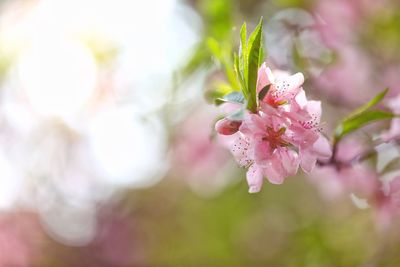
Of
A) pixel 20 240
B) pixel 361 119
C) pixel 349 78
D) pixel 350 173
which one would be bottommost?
pixel 361 119

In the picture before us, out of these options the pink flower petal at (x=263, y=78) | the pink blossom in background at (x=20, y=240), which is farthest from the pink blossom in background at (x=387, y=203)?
the pink blossom in background at (x=20, y=240)

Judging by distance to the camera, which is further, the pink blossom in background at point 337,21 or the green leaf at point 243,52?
the pink blossom in background at point 337,21

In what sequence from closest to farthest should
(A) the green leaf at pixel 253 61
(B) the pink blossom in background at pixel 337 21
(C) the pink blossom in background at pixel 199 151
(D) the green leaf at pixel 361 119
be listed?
(A) the green leaf at pixel 253 61 → (D) the green leaf at pixel 361 119 → (B) the pink blossom in background at pixel 337 21 → (C) the pink blossom in background at pixel 199 151

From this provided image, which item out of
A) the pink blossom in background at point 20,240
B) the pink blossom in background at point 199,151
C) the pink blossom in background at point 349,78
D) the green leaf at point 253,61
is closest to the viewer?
the green leaf at point 253,61

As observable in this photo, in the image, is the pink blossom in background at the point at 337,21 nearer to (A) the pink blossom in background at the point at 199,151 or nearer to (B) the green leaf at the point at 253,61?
(A) the pink blossom in background at the point at 199,151

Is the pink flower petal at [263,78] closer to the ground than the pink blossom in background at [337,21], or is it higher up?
A: closer to the ground

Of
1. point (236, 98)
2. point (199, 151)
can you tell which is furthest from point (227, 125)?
point (199, 151)

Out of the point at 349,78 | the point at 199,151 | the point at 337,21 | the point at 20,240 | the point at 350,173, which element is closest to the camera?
the point at 350,173

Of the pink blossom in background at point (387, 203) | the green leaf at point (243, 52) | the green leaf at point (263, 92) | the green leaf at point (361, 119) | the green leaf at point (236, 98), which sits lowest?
the green leaf at point (263, 92)

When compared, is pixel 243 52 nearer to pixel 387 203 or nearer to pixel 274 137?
pixel 274 137

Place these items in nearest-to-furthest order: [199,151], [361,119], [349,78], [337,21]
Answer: [361,119], [349,78], [337,21], [199,151]
